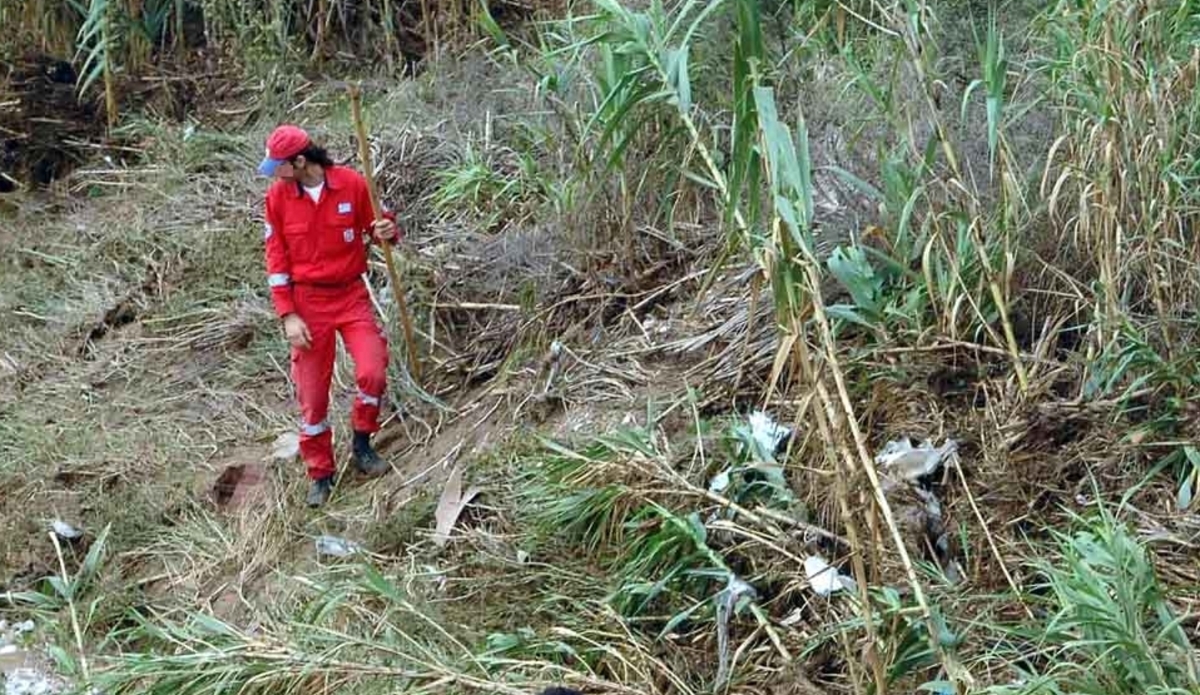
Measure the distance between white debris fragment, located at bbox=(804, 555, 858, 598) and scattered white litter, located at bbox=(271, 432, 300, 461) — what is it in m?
2.90

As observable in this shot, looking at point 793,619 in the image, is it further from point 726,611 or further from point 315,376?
point 315,376

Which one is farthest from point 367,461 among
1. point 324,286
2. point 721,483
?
point 721,483

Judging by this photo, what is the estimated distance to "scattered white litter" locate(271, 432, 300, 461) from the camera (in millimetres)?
7148

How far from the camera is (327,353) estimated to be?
6.67m

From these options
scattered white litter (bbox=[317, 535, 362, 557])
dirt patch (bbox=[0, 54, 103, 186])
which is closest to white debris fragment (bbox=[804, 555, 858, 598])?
scattered white litter (bbox=[317, 535, 362, 557])

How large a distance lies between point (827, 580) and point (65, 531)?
11.5ft

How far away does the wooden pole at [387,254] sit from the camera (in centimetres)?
657

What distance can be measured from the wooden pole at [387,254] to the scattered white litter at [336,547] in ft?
3.52

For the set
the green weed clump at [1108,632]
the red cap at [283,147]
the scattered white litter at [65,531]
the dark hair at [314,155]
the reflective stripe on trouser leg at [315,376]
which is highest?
the red cap at [283,147]

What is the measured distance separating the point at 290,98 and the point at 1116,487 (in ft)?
21.6

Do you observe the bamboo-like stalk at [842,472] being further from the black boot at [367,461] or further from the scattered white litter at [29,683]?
the scattered white litter at [29,683]

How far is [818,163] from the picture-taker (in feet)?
21.6

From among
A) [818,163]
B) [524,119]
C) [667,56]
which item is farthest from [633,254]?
[667,56]

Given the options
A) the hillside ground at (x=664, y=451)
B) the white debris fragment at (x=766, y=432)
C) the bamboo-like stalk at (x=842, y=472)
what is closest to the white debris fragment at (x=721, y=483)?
the hillside ground at (x=664, y=451)
